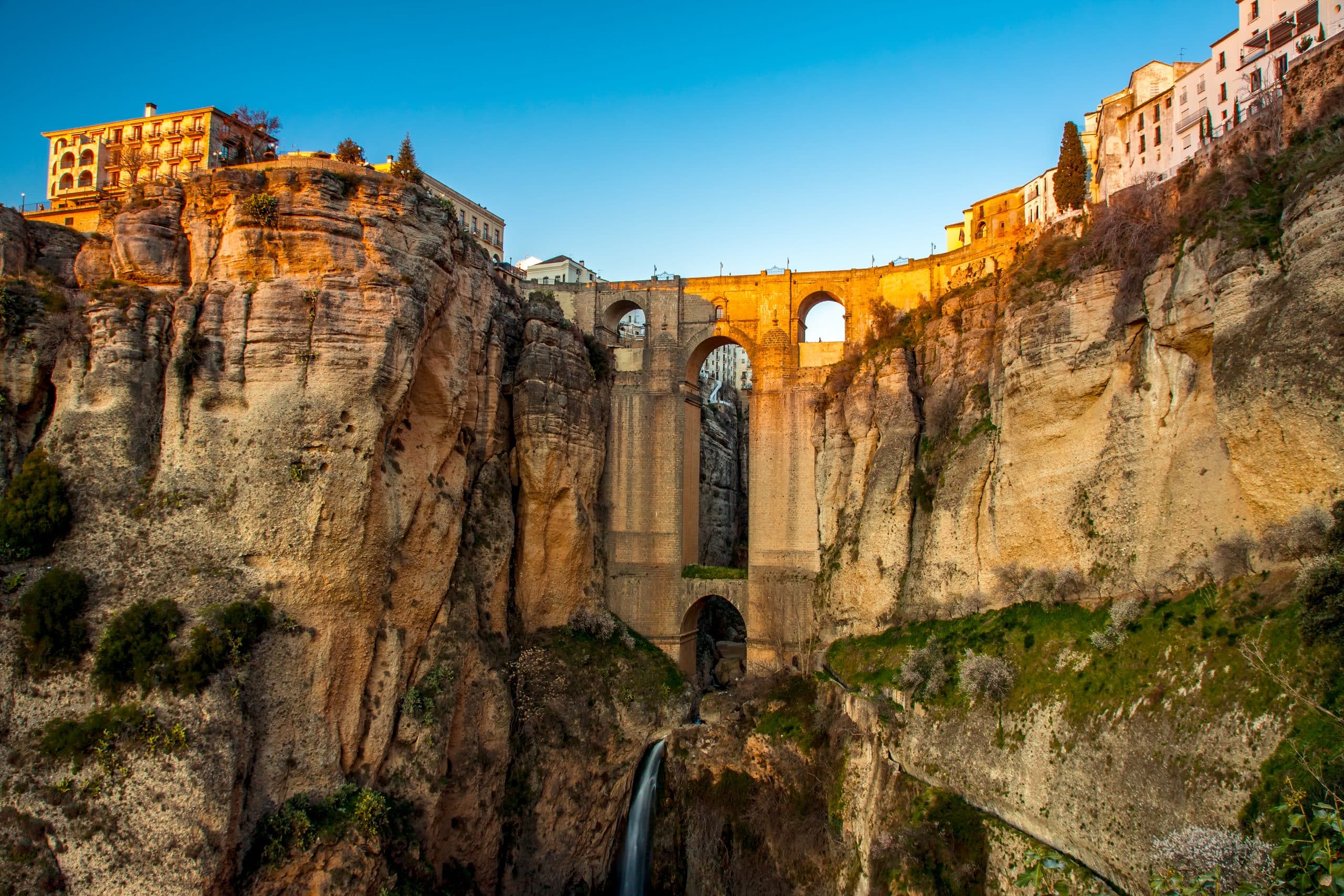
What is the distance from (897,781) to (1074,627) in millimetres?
5127

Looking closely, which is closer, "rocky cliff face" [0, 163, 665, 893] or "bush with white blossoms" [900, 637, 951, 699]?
"rocky cliff face" [0, 163, 665, 893]

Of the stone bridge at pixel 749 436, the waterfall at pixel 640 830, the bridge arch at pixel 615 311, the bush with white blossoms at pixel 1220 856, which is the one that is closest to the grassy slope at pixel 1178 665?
the bush with white blossoms at pixel 1220 856

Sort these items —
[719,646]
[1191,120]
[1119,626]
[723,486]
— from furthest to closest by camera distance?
[723,486] < [719,646] < [1191,120] < [1119,626]

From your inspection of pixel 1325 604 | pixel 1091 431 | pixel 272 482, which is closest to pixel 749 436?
pixel 1091 431

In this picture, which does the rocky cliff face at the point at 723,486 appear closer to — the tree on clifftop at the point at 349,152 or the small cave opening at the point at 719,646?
the small cave opening at the point at 719,646

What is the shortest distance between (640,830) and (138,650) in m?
15.0

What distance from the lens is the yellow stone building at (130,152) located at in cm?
3309

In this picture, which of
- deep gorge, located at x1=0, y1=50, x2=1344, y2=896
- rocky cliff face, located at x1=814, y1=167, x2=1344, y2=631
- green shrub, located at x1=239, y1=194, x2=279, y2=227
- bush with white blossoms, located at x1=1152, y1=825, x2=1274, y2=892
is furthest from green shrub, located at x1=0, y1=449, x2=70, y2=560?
bush with white blossoms, located at x1=1152, y1=825, x2=1274, y2=892

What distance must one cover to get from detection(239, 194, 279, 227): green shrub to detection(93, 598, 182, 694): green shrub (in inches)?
354

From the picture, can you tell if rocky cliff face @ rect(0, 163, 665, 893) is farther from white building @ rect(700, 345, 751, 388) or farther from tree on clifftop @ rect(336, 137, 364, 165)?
white building @ rect(700, 345, 751, 388)

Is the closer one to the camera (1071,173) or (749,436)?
(1071,173)

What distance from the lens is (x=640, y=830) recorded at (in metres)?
26.7

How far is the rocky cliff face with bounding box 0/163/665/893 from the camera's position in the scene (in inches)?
696

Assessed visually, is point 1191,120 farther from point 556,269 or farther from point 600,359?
point 556,269
